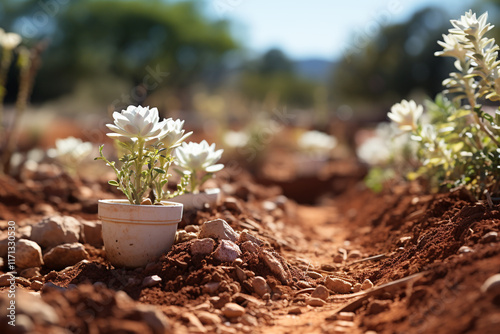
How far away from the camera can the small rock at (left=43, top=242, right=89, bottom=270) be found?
314 centimetres

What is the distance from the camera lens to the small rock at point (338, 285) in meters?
2.83

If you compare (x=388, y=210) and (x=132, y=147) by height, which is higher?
(x=132, y=147)

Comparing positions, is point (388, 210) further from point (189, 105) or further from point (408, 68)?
point (189, 105)

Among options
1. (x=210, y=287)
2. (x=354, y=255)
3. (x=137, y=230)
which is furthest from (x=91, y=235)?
(x=354, y=255)

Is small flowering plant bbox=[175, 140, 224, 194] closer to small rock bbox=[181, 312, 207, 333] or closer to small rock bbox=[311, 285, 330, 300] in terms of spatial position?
small rock bbox=[311, 285, 330, 300]

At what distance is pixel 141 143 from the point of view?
9.48 feet

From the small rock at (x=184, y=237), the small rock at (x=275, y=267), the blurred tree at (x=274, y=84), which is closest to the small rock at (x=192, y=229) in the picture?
the small rock at (x=184, y=237)

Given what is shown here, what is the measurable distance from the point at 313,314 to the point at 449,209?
1463 millimetres

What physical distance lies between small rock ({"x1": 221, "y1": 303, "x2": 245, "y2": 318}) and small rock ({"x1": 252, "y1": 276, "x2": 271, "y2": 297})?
26 centimetres

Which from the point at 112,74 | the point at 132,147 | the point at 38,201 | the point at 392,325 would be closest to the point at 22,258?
the point at 132,147

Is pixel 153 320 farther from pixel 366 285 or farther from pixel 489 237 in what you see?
pixel 489 237

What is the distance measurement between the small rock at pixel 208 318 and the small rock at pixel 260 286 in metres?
0.38

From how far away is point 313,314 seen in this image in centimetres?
248

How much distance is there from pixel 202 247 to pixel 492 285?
1.46 metres
